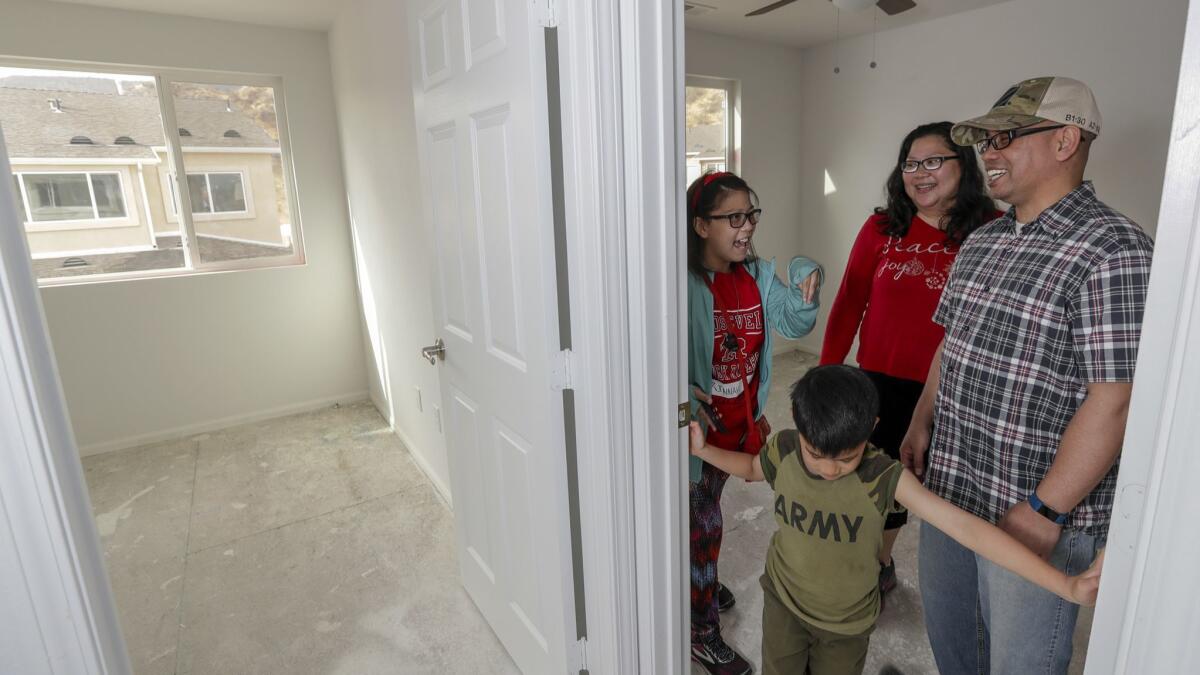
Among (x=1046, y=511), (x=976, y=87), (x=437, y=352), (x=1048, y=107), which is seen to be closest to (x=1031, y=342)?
(x=1046, y=511)

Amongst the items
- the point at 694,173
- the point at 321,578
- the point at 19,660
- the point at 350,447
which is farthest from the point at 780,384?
the point at 19,660

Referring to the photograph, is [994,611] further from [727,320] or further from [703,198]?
[703,198]

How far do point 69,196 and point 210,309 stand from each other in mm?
848

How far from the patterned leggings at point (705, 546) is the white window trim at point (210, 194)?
10.7 ft

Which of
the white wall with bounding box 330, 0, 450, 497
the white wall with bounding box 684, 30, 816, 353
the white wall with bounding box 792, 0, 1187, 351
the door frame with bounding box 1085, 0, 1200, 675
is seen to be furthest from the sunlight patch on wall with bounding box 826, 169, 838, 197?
the door frame with bounding box 1085, 0, 1200, 675

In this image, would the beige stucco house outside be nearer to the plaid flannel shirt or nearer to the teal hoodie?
the teal hoodie

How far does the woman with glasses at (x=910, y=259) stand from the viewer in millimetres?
1666

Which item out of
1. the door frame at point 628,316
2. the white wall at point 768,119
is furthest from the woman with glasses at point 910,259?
the white wall at point 768,119

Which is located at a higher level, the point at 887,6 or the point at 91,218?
the point at 887,6

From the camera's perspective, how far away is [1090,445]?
942 mm

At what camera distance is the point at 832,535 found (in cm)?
117

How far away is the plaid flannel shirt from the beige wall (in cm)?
393

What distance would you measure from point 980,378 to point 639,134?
77cm

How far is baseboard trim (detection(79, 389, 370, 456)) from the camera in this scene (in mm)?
3422
